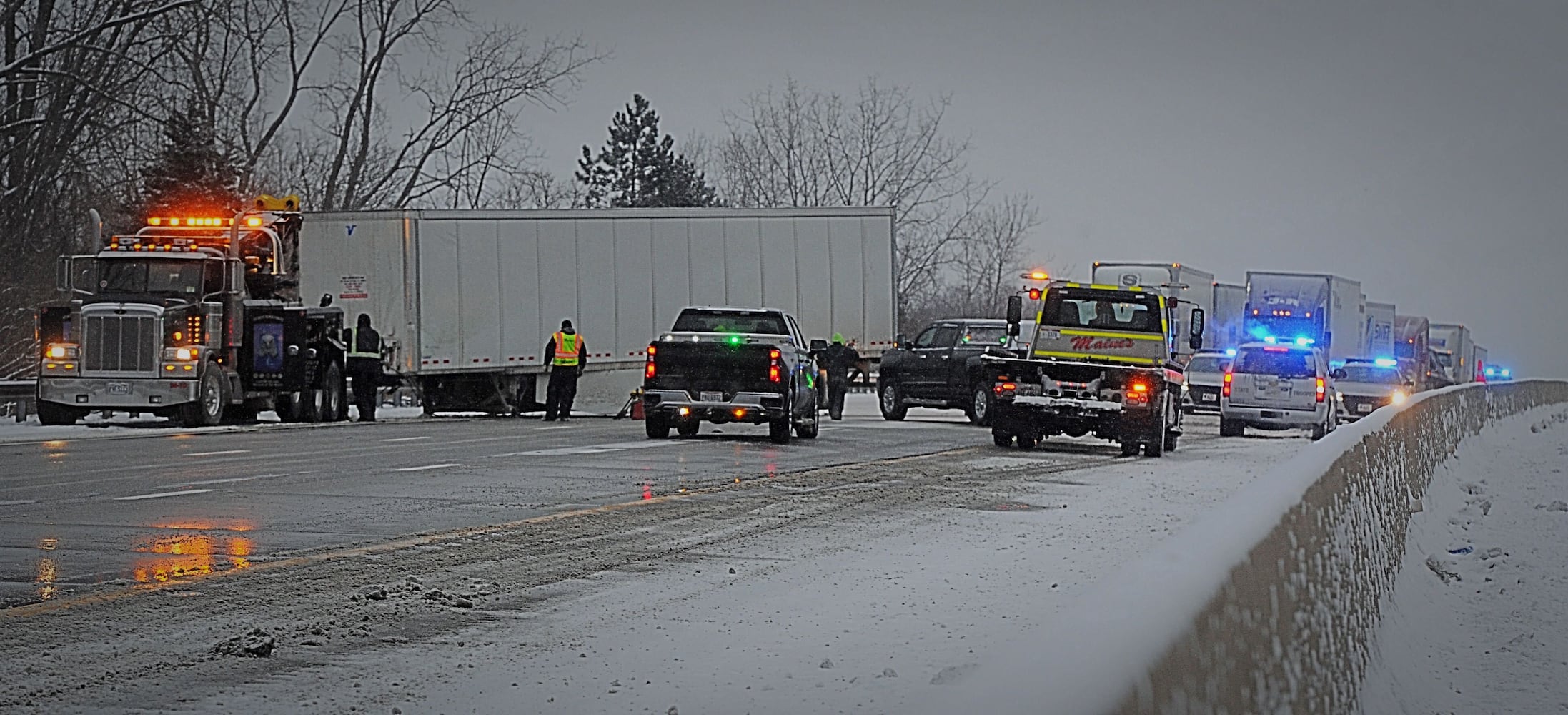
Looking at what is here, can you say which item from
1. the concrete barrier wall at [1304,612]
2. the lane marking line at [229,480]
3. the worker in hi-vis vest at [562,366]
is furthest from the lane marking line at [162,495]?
the worker in hi-vis vest at [562,366]

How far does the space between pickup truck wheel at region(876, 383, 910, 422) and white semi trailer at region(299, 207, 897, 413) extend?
3.66 meters

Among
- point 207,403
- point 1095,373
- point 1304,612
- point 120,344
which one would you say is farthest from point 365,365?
point 1304,612

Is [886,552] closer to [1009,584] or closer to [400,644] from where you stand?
[1009,584]

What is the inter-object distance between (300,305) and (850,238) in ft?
38.1

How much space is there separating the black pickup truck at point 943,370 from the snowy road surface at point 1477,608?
10115mm

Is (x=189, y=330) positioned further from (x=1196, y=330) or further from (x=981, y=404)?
(x=1196, y=330)

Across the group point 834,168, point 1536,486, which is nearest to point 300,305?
point 1536,486

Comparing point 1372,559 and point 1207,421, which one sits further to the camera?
point 1207,421

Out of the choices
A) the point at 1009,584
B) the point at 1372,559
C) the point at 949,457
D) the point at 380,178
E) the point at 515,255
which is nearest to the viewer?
the point at 1372,559

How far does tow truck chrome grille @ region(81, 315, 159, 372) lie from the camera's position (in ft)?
79.5

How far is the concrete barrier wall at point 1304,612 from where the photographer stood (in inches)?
132

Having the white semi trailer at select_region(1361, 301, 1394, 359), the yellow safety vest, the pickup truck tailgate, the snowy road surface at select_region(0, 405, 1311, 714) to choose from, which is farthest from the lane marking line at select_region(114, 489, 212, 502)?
the white semi trailer at select_region(1361, 301, 1394, 359)

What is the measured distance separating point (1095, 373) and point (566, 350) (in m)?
10.8

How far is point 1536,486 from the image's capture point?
20.8 metres
